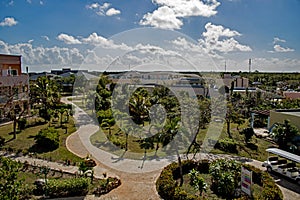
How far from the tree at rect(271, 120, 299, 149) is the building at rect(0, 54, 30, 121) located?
2072 centimetres

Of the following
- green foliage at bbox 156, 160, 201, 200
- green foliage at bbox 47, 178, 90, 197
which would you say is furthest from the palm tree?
green foliage at bbox 47, 178, 90, 197

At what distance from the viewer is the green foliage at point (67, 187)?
416 inches

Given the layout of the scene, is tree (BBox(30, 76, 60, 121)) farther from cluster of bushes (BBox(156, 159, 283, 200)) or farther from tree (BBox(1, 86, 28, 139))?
cluster of bushes (BBox(156, 159, 283, 200))

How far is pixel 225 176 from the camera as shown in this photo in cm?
1117

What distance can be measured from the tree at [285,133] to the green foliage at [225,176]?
8.23 m

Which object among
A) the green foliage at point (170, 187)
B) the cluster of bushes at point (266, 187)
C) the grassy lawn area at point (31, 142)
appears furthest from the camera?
the grassy lawn area at point (31, 142)

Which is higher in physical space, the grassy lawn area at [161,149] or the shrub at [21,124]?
the shrub at [21,124]

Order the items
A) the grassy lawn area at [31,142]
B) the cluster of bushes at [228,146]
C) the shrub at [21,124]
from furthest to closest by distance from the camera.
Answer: the shrub at [21,124]
the cluster of bushes at [228,146]
the grassy lawn area at [31,142]

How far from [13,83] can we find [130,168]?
16.9 metres

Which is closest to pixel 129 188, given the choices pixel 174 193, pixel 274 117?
pixel 174 193

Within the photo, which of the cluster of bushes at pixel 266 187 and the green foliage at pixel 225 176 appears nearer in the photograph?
the cluster of bushes at pixel 266 187

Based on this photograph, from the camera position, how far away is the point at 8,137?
62.1ft

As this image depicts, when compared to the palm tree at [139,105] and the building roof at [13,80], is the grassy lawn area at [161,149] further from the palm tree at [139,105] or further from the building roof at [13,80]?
the building roof at [13,80]

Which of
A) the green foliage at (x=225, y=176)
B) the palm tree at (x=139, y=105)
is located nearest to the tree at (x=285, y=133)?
the green foliage at (x=225, y=176)
